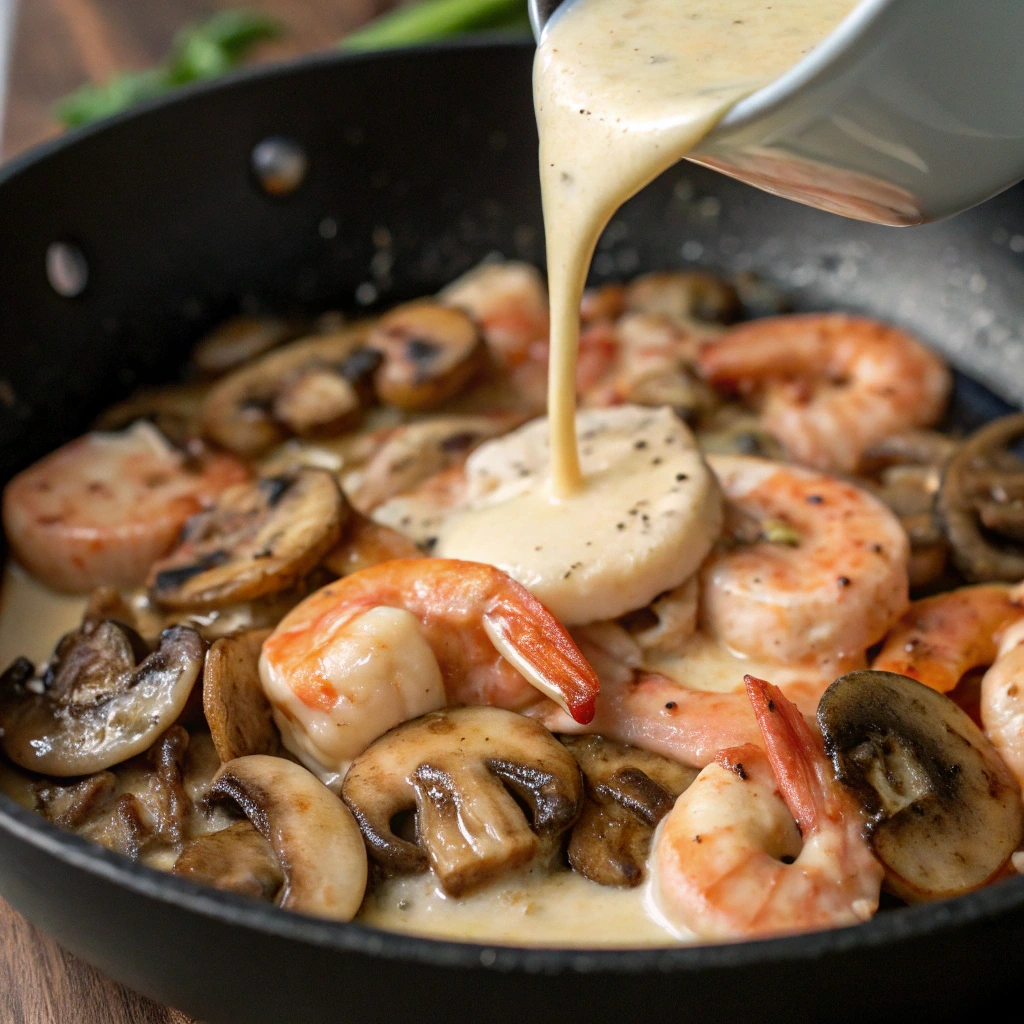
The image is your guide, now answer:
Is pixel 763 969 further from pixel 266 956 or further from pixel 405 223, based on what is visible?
pixel 405 223

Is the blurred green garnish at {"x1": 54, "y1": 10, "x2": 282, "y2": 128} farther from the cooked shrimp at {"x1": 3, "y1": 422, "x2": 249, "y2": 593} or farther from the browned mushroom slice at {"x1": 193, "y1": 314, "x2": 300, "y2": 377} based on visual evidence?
the cooked shrimp at {"x1": 3, "y1": 422, "x2": 249, "y2": 593}

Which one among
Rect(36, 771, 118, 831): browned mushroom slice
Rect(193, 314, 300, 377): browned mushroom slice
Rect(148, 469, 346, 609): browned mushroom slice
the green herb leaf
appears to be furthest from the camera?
the green herb leaf

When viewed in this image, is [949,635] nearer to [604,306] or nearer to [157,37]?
[604,306]

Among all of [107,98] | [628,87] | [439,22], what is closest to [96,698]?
[628,87]

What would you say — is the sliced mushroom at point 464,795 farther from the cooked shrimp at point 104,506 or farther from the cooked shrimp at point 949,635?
the cooked shrimp at point 104,506

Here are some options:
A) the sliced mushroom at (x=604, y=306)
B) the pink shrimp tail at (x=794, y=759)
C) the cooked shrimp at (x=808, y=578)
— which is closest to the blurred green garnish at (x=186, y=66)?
the sliced mushroom at (x=604, y=306)

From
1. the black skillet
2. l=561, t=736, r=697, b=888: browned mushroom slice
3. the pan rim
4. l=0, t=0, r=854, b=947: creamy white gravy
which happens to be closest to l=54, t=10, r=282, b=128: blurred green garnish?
the black skillet
